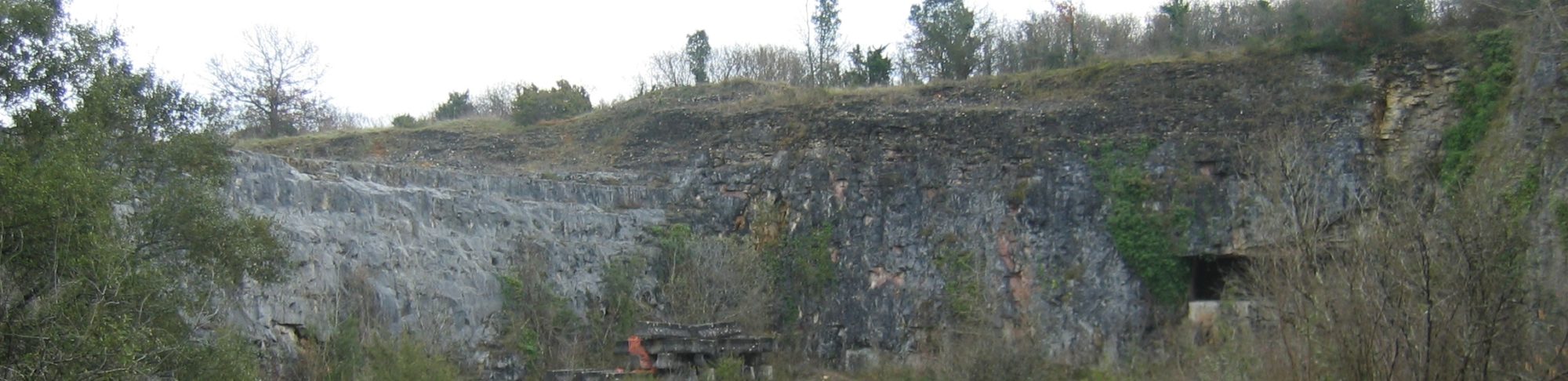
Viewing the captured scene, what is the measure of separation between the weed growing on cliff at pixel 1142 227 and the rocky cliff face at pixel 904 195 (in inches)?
6.3

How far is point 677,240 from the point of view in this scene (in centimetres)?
2667

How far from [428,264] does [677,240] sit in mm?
5306

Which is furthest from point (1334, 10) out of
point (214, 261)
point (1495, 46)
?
point (214, 261)

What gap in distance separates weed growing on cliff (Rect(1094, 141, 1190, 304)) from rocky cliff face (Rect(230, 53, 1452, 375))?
161mm

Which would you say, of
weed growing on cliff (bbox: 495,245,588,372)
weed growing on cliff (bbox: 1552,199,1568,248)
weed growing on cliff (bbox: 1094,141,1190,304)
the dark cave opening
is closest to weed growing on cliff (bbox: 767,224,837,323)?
weed growing on cliff (bbox: 495,245,588,372)

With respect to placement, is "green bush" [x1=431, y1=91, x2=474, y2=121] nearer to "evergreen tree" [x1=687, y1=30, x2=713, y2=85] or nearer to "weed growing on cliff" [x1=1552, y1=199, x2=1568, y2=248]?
"evergreen tree" [x1=687, y1=30, x2=713, y2=85]

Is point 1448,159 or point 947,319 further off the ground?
point 1448,159

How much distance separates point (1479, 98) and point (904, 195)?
1017 centimetres

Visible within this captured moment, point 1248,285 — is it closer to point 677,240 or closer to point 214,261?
point 677,240

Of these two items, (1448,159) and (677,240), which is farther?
(677,240)

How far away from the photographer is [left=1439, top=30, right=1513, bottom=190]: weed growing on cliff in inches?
886

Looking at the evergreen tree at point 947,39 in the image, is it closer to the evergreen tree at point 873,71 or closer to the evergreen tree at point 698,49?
the evergreen tree at point 873,71

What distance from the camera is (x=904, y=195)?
26797mm

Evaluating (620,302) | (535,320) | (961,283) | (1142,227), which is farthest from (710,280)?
(1142,227)
